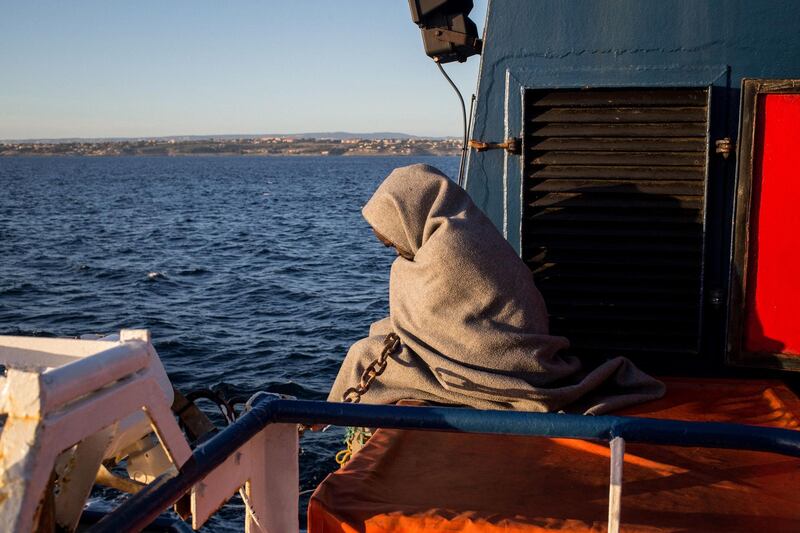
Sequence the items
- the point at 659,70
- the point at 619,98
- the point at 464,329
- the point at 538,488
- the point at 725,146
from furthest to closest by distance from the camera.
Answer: the point at 619,98, the point at 659,70, the point at 725,146, the point at 464,329, the point at 538,488

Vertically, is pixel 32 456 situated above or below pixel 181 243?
above

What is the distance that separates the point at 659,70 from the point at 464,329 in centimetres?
217

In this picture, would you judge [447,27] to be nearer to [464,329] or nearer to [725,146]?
[725,146]

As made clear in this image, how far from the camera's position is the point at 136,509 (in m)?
2.00

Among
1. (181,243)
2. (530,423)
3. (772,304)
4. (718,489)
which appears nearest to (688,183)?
(772,304)

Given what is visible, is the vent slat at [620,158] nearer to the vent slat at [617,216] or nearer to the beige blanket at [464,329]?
the vent slat at [617,216]

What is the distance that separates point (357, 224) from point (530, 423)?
149ft

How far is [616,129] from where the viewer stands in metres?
5.20

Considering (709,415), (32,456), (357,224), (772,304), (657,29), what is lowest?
(357,224)

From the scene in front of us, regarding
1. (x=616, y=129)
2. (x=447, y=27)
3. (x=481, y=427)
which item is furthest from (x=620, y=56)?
(x=481, y=427)

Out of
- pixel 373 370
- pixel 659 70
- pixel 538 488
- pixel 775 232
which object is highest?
pixel 659 70

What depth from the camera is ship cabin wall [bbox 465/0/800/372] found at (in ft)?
16.0

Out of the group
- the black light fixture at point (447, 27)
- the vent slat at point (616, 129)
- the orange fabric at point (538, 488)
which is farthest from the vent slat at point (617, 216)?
the orange fabric at point (538, 488)

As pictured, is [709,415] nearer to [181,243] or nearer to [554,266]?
[554,266]
